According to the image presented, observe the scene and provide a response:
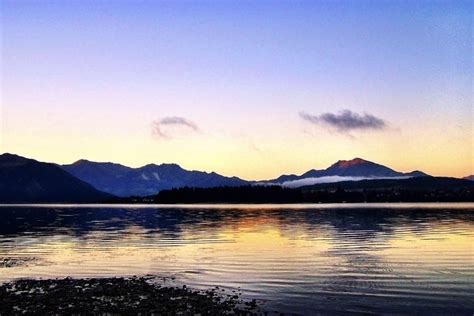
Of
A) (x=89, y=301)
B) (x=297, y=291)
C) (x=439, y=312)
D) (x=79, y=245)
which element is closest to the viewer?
(x=439, y=312)

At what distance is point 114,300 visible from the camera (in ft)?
126

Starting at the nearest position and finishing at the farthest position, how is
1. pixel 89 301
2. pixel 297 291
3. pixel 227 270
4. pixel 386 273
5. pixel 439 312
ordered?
pixel 439 312 → pixel 89 301 → pixel 297 291 → pixel 386 273 → pixel 227 270

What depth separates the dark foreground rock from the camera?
34.8 metres

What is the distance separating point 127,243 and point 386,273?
50.1 m

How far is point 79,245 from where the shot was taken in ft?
282

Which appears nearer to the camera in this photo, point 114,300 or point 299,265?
point 114,300

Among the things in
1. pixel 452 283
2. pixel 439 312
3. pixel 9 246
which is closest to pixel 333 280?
pixel 452 283

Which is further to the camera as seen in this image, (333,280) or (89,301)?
(333,280)

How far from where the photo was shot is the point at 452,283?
150 feet

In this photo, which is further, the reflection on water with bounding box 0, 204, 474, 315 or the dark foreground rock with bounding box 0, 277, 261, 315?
the reflection on water with bounding box 0, 204, 474, 315

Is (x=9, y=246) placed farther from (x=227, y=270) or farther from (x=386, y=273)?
(x=386, y=273)

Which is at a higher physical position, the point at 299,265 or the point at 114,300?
the point at 299,265

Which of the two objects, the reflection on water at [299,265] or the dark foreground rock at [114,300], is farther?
the reflection on water at [299,265]

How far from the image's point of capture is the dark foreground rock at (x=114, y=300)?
114ft
